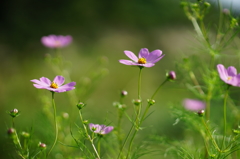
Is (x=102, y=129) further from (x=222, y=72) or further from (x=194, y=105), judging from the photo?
(x=194, y=105)

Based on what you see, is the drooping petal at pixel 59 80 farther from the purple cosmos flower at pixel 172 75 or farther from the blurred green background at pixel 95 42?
the blurred green background at pixel 95 42

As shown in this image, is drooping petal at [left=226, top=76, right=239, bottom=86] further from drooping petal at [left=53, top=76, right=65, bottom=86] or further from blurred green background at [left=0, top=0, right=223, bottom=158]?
blurred green background at [left=0, top=0, right=223, bottom=158]

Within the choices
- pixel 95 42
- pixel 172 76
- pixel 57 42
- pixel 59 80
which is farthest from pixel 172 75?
pixel 95 42

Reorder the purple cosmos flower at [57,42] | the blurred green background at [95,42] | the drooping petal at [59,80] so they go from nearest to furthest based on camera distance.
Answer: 1. the drooping petal at [59,80]
2. the purple cosmos flower at [57,42]
3. the blurred green background at [95,42]

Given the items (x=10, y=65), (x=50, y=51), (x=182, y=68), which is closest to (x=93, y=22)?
(x=50, y=51)

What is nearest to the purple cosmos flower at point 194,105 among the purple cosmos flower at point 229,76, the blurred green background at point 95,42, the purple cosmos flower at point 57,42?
the purple cosmos flower at point 57,42

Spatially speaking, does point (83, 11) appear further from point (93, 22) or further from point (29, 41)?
point (29, 41)

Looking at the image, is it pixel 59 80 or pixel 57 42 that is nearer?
pixel 59 80
